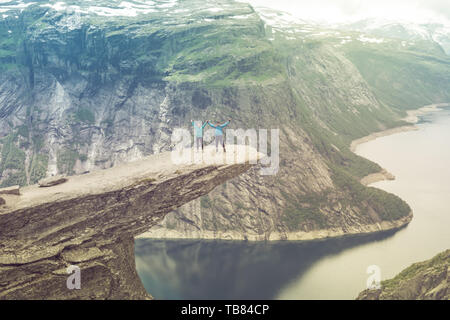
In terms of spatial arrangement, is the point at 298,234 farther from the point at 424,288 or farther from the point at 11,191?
the point at 11,191

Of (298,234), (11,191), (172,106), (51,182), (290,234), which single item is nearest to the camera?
(11,191)

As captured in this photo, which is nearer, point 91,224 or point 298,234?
point 91,224

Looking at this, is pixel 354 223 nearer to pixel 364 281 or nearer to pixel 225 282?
pixel 364 281

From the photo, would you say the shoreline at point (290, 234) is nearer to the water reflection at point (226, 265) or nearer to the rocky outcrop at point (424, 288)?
the water reflection at point (226, 265)

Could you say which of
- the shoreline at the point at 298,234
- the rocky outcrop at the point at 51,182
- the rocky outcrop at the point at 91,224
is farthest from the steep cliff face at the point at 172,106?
the rocky outcrop at the point at 51,182

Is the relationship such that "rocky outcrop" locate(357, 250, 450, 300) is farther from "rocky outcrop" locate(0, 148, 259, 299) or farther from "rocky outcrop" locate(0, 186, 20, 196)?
"rocky outcrop" locate(0, 186, 20, 196)

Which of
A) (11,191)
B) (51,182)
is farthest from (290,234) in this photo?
(11,191)

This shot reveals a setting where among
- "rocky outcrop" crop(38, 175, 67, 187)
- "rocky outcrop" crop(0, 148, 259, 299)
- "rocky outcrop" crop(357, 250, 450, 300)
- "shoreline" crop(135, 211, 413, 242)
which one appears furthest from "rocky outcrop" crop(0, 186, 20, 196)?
"shoreline" crop(135, 211, 413, 242)
